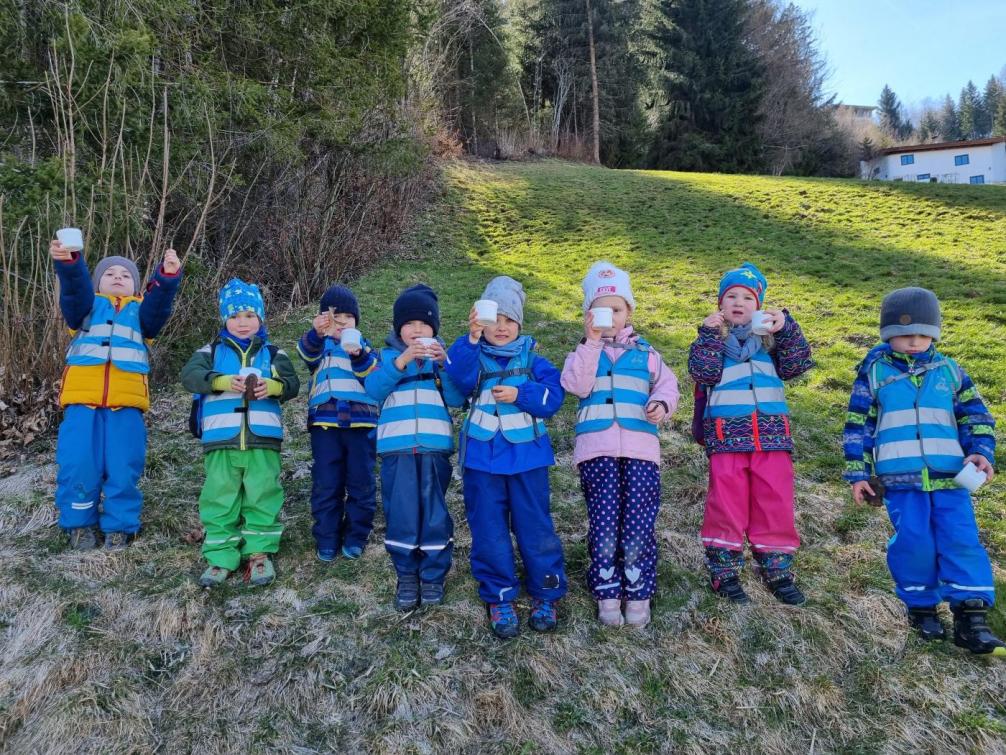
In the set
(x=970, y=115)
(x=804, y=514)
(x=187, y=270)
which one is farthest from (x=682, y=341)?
(x=970, y=115)

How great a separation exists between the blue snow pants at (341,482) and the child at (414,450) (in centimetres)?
51

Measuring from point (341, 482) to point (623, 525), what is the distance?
5.85 ft

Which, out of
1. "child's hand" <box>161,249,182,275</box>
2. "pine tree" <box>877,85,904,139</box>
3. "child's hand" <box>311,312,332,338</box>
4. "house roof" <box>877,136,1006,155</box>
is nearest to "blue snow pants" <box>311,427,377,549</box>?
"child's hand" <box>311,312,332,338</box>

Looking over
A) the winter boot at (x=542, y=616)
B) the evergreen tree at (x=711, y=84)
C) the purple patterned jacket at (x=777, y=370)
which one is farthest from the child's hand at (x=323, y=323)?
the evergreen tree at (x=711, y=84)

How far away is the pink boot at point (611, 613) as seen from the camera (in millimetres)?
3227

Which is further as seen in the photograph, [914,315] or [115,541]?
[115,541]

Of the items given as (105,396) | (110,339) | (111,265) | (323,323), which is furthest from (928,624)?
(111,265)

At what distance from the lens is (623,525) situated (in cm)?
325

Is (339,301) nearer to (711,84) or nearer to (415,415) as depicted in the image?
(415,415)

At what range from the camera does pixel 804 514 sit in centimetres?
428

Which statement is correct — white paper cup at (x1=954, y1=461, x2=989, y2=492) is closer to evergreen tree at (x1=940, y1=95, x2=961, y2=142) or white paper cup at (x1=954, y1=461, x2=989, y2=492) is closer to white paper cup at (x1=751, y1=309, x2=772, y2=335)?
white paper cup at (x1=751, y1=309, x2=772, y2=335)

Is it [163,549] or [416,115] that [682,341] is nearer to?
[163,549]

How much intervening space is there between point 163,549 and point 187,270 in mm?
3975

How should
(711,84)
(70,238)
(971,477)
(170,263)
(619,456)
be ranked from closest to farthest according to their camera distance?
1. (971,477)
2. (619,456)
3. (70,238)
4. (170,263)
5. (711,84)
